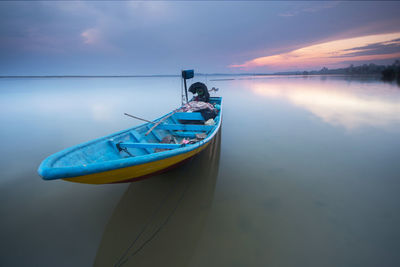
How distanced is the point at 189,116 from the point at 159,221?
4635 mm

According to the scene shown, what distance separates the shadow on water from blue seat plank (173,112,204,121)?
108 inches

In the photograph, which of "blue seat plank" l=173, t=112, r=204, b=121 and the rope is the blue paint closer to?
the rope

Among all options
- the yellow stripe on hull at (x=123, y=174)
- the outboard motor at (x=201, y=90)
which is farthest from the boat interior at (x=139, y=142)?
the outboard motor at (x=201, y=90)

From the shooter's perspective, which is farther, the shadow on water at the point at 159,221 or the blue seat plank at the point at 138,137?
the blue seat plank at the point at 138,137

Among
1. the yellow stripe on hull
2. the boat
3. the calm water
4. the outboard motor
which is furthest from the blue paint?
the outboard motor

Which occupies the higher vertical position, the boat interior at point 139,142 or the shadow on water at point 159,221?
the boat interior at point 139,142

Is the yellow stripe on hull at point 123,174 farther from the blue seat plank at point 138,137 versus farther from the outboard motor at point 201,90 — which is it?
the outboard motor at point 201,90

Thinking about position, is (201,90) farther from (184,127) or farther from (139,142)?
(139,142)

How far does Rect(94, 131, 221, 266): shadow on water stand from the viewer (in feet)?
9.14

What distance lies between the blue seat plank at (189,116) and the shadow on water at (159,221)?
2.73 metres

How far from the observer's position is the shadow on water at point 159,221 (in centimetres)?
279

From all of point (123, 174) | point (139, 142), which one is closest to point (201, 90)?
point (139, 142)

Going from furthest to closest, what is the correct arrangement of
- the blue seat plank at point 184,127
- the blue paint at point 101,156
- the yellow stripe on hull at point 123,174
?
the blue seat plank at point 184,127 → the yellow stripe on hull at point 123,174 → the blue paint at point 101,156

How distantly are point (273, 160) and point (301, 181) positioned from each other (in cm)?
125
